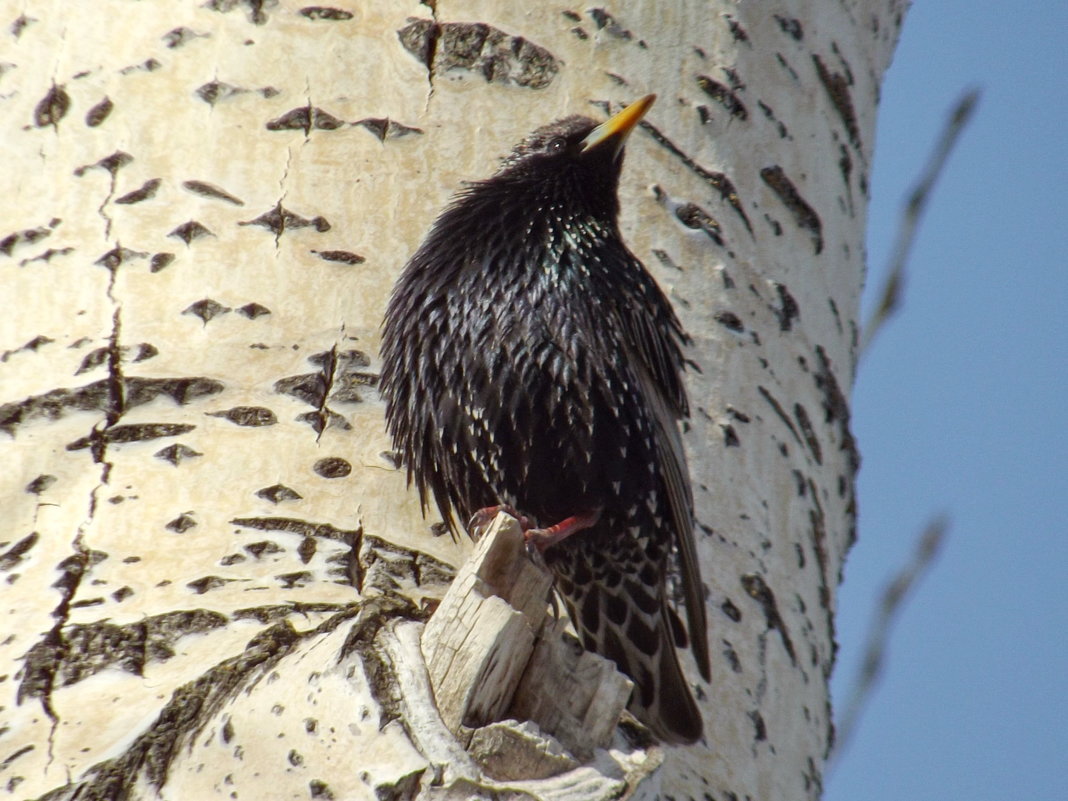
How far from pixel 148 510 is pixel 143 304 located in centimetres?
49

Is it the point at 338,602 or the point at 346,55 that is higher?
the point at 346,55

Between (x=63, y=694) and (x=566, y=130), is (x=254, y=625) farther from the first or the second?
(x=566, y=130)

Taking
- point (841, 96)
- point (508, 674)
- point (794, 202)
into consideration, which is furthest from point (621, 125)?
point (508, 674)

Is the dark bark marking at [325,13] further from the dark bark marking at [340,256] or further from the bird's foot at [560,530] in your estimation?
the bird's foot at [560,530]

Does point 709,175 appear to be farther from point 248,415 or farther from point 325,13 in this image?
point 248,415

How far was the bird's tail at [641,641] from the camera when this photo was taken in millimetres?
2586

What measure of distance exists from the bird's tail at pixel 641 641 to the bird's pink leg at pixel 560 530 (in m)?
0.17

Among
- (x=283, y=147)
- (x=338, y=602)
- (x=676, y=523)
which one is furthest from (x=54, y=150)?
(x=676, y=523)

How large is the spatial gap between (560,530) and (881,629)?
1.62 meters

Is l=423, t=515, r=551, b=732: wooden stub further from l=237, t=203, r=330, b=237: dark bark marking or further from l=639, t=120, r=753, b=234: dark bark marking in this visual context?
l=639, t=120, r=753, b=234: dark bark marking

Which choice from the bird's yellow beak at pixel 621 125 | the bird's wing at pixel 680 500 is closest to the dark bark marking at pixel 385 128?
the bird's yellow beak at pixel 621 125

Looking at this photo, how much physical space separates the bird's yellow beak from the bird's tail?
1.04 m

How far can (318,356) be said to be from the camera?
270cm

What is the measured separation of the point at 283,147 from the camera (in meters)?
2.92
